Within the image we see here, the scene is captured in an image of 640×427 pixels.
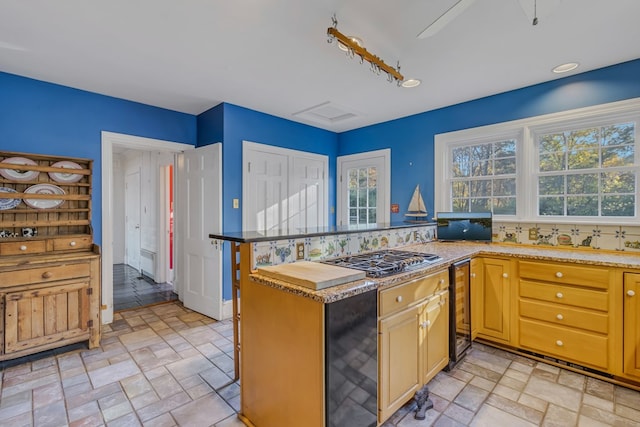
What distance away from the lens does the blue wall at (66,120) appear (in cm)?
279

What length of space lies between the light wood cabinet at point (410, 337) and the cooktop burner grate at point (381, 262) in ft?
0.35

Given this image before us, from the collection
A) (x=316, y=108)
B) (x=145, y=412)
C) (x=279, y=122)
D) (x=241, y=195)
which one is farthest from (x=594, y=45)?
(x=145, y=412)

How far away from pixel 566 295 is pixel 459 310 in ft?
2.77

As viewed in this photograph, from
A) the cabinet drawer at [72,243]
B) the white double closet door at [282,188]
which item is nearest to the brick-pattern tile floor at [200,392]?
the cabinet drawer at [72,243]

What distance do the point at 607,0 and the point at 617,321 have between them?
2.13 metres

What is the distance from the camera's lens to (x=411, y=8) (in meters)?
1.87

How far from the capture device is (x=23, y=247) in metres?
2.69

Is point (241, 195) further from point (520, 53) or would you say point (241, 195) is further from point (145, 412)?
point (520, 53)

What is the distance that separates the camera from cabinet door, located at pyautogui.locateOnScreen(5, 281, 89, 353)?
7.84 ft

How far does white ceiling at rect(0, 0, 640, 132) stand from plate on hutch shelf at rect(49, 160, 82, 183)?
802 millimetres

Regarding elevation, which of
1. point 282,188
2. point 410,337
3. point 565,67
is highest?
point 565,67

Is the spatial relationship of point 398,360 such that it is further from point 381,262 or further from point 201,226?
point 201,226

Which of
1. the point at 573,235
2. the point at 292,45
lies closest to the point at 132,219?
the point at 292,45

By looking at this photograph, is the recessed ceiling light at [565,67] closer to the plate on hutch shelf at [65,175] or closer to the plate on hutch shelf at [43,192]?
the plate on hutch shelf at [65,175]
